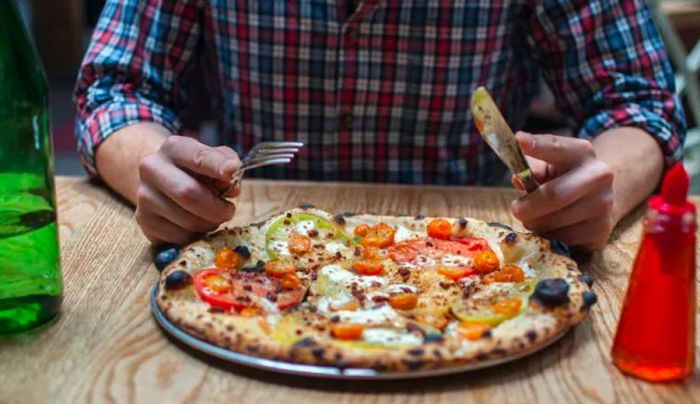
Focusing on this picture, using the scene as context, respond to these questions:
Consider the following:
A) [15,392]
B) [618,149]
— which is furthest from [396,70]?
[15,392]

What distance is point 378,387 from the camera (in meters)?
0.92

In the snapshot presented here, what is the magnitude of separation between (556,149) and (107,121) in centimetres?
81

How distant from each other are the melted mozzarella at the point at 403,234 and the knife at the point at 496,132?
0.20 m

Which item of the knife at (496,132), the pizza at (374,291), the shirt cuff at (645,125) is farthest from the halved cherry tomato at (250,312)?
the shirt cuff at (645,125)

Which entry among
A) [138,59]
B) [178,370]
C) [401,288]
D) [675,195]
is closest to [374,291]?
[401,288]

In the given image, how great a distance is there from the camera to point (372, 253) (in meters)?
1.21

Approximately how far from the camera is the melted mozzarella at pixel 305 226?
127 cm

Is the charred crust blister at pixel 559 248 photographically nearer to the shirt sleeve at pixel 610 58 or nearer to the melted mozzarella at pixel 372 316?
the melted mozzarella at pixel 372 316

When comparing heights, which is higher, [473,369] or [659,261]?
[659,261]

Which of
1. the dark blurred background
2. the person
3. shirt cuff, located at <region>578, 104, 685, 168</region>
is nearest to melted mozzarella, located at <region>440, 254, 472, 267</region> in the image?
the person

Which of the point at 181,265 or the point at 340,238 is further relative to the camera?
the point at 340,238

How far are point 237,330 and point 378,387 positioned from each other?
0.16 metres

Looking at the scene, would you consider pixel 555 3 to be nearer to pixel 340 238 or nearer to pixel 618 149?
pixel 618 149

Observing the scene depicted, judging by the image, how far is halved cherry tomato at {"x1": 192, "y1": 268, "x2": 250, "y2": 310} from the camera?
3.35 feet
